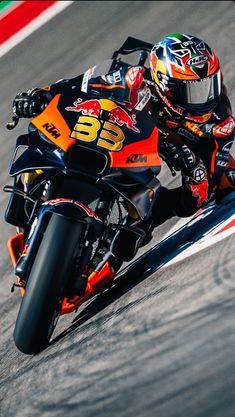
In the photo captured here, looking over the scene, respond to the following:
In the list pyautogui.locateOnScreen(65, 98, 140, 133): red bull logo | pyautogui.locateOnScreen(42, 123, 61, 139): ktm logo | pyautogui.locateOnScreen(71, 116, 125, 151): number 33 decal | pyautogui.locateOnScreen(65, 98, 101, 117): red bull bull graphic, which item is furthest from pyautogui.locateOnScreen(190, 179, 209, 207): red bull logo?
pyautogui.locateOnScreen(42, 123, 61, 139): ktm logo

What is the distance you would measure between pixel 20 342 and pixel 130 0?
19.5 ft

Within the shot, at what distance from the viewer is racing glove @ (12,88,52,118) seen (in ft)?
20.6

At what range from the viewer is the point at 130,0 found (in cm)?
1031

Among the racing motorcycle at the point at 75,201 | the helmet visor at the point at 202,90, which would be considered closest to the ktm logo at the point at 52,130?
the racing motorcycle at the point at 75,201

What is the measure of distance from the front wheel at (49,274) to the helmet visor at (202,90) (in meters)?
1.44

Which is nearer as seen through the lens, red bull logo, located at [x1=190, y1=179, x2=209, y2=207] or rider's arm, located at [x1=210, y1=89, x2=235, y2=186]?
red bull logo, located at [x1=190, y1=179, x2=209, y2=207]

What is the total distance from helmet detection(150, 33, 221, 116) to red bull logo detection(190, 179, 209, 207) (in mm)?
525

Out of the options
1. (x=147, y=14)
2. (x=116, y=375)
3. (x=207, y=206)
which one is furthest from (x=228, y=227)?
(x=147, y=14)

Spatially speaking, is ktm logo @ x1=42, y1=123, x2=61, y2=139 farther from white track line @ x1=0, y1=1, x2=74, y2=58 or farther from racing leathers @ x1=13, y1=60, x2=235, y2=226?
white track line @ x1=0, y1=1, x2=74, y2=58

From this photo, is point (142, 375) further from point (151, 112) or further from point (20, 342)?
point (151, 112)

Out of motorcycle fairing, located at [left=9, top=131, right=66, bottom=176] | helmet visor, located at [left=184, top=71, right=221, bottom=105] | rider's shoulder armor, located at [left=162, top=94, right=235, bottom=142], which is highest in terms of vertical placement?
motorcycle fairing, located at [left=9, top=131, right=66, bottom=176]

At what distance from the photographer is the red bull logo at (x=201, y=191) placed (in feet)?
20.5

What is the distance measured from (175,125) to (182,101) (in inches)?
9.1

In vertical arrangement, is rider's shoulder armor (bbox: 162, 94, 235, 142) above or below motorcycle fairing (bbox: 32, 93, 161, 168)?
below
